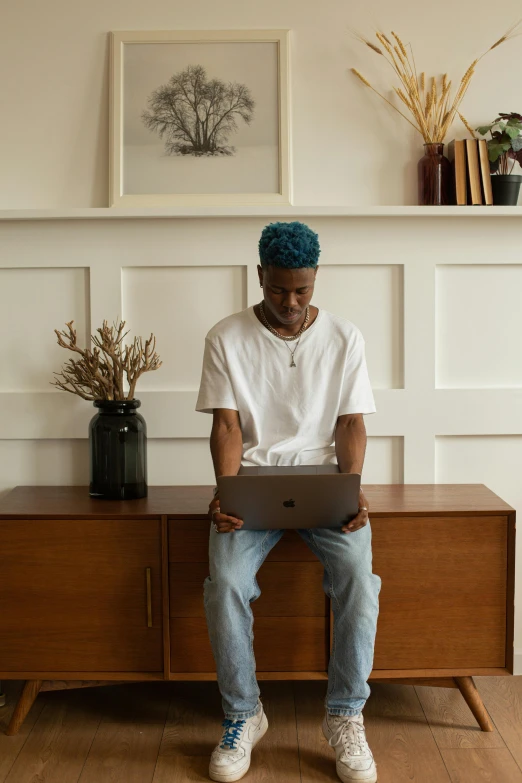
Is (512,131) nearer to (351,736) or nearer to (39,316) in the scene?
(39,316)

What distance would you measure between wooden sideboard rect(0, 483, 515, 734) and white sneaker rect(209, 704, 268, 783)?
0.62ft

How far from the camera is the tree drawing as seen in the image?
8.86 feet

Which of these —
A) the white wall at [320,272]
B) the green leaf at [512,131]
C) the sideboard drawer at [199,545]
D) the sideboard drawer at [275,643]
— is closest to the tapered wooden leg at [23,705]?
the sideboard drawer at [275,643]

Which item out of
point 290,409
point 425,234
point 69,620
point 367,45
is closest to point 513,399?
point 425,234

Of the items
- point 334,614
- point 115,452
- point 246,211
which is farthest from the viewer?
point 246,211

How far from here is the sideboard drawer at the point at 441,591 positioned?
2.36 metres

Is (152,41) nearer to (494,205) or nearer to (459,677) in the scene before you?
(494,205)

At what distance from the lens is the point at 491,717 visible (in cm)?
247

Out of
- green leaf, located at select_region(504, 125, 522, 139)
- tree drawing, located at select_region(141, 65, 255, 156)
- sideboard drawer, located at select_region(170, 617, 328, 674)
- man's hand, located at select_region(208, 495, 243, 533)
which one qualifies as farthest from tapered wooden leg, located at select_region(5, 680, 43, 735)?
green leaf, located at select_region(504, 125, 522, 139)

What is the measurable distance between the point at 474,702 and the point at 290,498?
86cm

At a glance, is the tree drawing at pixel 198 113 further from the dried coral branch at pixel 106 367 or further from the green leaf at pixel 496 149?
the green leaf at pixel 496 149

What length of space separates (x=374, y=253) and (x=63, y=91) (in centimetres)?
111

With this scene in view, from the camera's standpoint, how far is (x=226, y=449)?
2332 mm

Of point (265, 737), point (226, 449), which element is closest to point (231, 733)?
point (265, 737)
